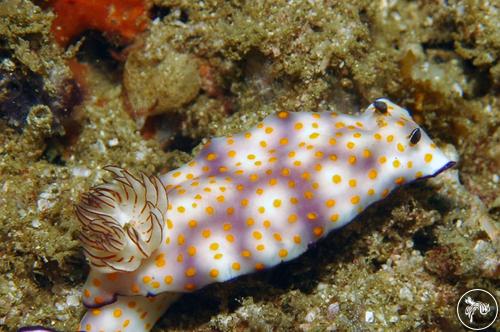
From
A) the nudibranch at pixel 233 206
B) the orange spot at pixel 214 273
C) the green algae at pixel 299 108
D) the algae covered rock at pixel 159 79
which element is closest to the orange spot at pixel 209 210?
the nudibranch at pixel 233 206

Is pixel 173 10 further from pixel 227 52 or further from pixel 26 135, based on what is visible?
pixel 26 135

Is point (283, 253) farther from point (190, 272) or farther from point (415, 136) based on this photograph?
point (415, 136)

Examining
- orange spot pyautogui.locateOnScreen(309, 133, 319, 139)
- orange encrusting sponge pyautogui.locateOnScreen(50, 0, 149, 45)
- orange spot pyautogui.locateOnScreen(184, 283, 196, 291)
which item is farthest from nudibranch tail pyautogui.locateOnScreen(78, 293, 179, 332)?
orange encrusting sponge pyautogui.locateOnScreen(50, 0, 149, 45)

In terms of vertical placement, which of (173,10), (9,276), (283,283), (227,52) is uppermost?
(173,10)

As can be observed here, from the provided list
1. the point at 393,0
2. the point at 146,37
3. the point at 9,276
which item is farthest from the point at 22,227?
the point at 393,0

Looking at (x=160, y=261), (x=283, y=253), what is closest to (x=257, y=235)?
(x=283, y=253)

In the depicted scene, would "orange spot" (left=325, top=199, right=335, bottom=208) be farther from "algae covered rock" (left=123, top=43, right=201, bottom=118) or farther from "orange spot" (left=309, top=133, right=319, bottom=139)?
"algae covered rock" (left=123, top=43, right=201, bottom=118)
